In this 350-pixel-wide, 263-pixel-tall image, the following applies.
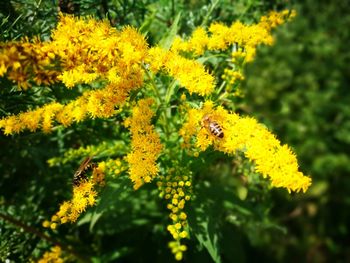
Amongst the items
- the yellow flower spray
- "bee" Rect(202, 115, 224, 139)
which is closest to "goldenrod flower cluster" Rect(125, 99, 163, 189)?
the yellow flower spray

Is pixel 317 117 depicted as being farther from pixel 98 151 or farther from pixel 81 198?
pixel 81 198

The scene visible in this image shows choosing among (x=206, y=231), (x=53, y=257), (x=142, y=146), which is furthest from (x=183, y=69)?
(x=53, y=257)

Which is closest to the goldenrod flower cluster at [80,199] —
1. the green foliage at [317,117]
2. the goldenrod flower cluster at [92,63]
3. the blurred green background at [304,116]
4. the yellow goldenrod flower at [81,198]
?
the yellow goldenrod flower at [81,198]

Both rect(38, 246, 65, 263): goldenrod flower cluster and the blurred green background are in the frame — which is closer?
rect(38, 246, 65, 263): goldenrod flower cluster

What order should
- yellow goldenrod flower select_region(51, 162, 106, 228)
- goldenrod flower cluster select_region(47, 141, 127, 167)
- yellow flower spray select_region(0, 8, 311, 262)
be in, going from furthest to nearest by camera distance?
1. goldenrod flower cluster select_region(47, 141, 127, 167)
2. yellow goldenrod flower select_region(51, 162, 106, 228)
3. yellow flower spray select_region(0, 8, 311, 262)

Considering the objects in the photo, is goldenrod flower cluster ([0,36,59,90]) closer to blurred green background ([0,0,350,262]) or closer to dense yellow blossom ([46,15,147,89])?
dense yellow blossom ([46,15,147,89])

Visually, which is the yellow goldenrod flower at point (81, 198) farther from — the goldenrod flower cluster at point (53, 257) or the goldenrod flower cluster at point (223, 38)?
the goldenrod flower cluster at point (223, 38)

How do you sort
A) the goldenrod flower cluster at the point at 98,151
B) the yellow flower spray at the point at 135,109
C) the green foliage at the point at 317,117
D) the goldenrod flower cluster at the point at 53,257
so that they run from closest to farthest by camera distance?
the yellow flower spray at the point at 135,109, the goldenrod flower cluster at the point at 53,257, the goldenrod flower cluster at the point at 98,151, the green foliage at the point at 317,117
